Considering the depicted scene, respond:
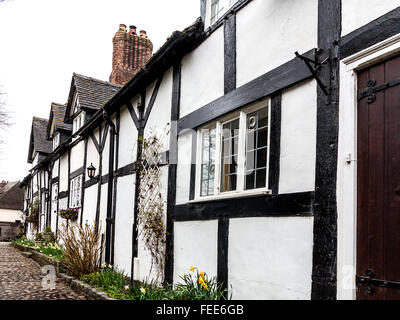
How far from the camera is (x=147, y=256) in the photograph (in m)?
7.08

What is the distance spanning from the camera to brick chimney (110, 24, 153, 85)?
50.2 feet

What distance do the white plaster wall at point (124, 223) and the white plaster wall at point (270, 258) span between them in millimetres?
3670

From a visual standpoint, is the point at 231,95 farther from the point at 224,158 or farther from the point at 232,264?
the point at 232,264

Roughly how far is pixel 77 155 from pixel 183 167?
8.39 meters

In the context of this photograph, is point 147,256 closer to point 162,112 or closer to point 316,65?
point 162,112

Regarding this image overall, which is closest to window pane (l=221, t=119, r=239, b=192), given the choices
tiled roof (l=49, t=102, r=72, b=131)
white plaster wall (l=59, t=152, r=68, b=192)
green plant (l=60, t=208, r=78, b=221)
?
green plant (l=60, t=208, r=78, b=221)

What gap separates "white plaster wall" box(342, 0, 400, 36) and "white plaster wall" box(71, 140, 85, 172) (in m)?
10.4

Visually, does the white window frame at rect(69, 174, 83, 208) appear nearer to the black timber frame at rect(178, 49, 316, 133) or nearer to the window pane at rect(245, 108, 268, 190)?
the black timber frame at rect(178, 49, 316, 133)

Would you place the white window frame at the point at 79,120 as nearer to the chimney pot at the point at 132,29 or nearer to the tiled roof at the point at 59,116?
the tiled roof at the point at 59,116

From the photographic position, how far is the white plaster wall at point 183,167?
6.01 m

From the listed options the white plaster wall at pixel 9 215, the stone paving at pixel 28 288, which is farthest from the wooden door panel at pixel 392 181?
the white plaster wall at pixel 9 215

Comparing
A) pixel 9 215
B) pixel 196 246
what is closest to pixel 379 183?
pixel 196 246
